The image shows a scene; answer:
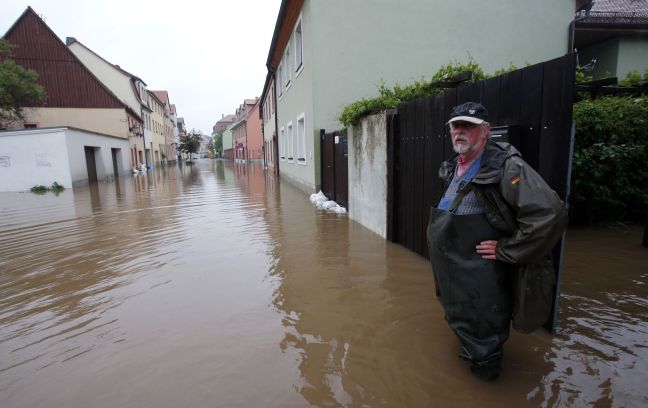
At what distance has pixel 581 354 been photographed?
2.65 metres

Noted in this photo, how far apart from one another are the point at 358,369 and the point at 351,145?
535 cm

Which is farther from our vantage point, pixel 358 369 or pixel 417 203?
pixel 417 203

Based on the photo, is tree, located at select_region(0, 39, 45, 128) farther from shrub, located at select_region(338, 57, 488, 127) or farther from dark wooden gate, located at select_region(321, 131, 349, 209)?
shrub, located at select_region(338, 57, 488, 127)

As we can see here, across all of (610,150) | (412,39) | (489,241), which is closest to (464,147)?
(489,241)

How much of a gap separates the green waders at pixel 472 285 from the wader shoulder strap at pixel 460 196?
45mm

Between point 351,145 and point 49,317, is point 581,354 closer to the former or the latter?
point 49,317

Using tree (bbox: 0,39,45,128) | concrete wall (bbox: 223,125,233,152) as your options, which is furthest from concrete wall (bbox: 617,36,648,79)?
concrete wall (bbox: 223,125,233,152)

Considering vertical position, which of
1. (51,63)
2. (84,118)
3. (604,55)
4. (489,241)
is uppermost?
(51,63)

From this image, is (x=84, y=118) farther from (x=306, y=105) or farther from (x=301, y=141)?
(x=306, y=105)

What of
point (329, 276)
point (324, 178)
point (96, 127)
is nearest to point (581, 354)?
point (329, 276)

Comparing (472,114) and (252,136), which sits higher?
(252,136)

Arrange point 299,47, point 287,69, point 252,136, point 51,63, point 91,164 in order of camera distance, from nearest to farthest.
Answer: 1. point 299,47
2. point 287,69
3. point 91,164
4. point 51,63
5. point 252,136

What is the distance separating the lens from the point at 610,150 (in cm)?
552

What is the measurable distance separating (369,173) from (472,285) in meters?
4.47
